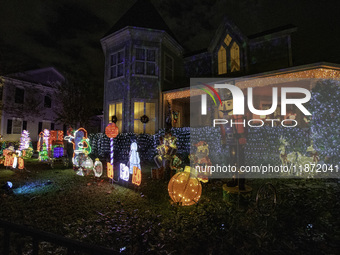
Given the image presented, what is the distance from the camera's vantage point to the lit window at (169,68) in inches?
599

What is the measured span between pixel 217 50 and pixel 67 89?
618 inches

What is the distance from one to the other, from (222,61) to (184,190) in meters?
11.9

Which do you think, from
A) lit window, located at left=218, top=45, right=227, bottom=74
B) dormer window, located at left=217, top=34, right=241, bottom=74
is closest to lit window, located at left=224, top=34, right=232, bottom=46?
dormer window, located at left=217, top=34, right=241, bottom=74

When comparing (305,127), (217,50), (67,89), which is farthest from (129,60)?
(305,127)

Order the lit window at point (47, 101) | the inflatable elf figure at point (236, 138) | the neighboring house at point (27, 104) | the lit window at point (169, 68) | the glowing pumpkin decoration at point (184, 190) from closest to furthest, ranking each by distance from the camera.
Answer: the inflatable elf figure at point (236, 138) → the glowing pumpkin decoration at point (184, 190) → the lit window at point (169, 68) → the neighboring house at point (27, 104) → the lit window at point (47, 101)

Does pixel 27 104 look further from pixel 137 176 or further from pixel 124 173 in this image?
pixel 137 176

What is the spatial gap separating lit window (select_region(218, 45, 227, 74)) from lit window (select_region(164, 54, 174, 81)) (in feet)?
12.4

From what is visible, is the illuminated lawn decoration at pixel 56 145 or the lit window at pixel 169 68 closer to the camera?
the illuminated lawn decoration at pixel 56 145

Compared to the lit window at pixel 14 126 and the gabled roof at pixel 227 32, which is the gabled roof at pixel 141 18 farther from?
the lit window at pixel 14 126

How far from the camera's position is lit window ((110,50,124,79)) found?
14.5 meters

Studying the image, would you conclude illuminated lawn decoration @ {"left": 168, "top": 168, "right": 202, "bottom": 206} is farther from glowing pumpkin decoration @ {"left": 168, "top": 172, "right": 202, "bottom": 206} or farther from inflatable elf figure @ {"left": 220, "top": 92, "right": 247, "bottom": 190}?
inflatable elf figure @ {"left": 220, "top": 92, "right": 247, "bottom": 190}

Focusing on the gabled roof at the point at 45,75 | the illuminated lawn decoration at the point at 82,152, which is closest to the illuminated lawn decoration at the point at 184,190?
the illuminated lawn decoration at the point at 82,152

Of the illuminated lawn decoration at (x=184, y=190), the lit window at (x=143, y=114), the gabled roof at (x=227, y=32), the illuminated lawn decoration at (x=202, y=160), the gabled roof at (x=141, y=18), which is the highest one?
the gabled roof at (x=141, y=18)

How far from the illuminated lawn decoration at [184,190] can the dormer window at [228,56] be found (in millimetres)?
10781
